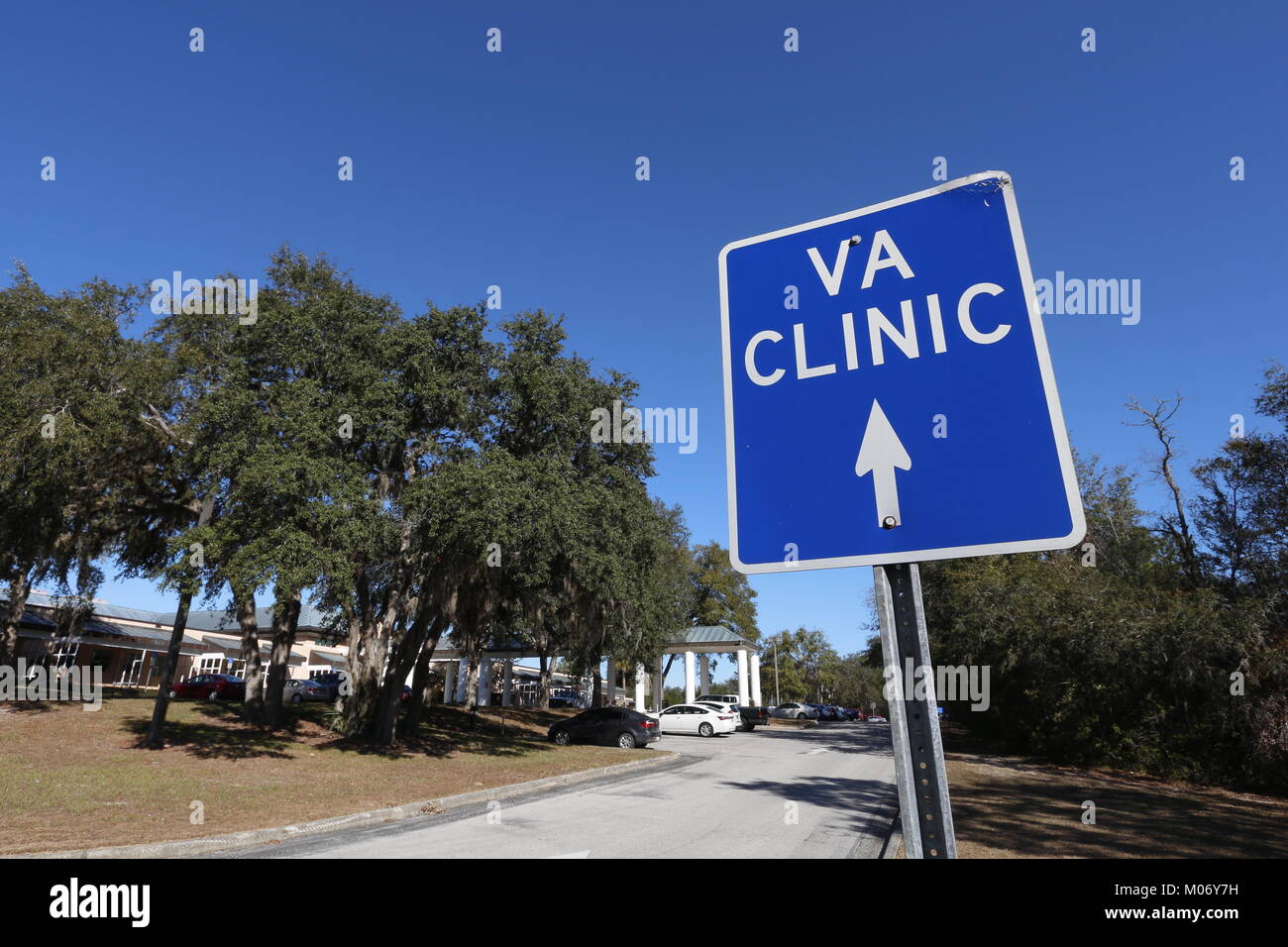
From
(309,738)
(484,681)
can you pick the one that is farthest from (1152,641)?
(484,681)

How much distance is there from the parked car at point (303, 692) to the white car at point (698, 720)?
851 inches

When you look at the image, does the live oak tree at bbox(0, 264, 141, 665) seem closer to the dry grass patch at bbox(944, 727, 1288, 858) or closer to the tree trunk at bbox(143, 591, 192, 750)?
the tree trunk at bbox(143, 591, 192, 750)

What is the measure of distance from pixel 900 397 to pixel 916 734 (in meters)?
0.79

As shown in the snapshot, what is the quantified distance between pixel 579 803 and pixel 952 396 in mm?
13835

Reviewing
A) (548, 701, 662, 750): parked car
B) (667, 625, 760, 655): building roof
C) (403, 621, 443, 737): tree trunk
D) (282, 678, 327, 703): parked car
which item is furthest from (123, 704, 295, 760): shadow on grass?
(667, 625, 760, 655): building roof

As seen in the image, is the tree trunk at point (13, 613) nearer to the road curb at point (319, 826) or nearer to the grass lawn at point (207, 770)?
the grass lawn at point (207, 770)

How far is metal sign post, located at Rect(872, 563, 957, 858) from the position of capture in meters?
1.38

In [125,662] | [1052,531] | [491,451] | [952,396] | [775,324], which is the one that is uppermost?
[491,451]

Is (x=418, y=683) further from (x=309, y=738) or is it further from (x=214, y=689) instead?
(x=214, y=689)

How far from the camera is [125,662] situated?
4741cm

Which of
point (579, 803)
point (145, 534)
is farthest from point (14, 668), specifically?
point (579, 803)

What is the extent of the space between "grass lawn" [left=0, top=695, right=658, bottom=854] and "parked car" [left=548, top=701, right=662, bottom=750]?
1.10 m

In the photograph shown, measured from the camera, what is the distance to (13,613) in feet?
89.9
